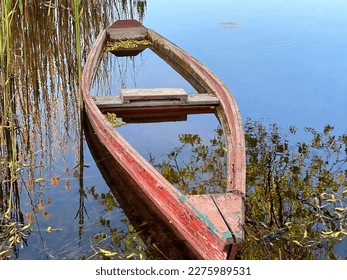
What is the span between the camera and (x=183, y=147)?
236 inches

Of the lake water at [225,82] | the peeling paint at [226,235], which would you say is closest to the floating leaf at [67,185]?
the lake water at [225,82]

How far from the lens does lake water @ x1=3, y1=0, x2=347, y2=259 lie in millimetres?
4723

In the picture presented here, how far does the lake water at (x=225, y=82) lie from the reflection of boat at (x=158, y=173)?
0.76ft

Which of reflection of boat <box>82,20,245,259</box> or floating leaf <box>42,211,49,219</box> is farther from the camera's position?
floating leaf <box>42,211,49,219</box>

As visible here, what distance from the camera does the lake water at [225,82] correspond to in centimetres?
472

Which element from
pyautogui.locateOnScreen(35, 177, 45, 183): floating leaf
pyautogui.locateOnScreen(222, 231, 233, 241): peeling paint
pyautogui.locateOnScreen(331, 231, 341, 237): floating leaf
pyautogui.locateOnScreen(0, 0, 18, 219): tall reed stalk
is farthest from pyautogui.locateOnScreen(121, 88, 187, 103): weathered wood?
pyautogui.locateOnScreen(222, 231, 233, 241): peeling paint

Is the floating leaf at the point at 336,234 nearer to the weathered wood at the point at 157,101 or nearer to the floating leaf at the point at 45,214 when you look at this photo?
the floating leaf at the point at 45,214

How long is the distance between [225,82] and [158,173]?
11.9 feet

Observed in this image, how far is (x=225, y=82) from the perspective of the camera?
8000mm

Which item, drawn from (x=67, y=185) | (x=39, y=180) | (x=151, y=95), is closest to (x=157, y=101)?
(x=151, y=95)

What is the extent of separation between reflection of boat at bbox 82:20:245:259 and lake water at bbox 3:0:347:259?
9.1 inches

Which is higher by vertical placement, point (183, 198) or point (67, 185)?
point (183, 198)

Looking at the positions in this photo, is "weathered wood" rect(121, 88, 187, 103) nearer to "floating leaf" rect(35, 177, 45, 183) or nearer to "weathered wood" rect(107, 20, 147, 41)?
"floating leaf" rect(35, 177, 45, 183)

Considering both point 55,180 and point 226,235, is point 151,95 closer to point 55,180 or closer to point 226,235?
point 55,180
